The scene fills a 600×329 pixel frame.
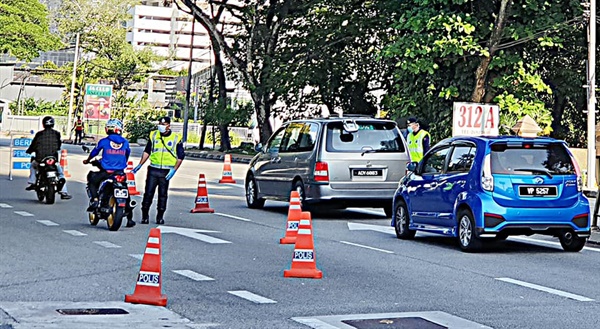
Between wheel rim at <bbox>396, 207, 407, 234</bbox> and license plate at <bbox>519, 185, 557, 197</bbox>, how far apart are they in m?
2.58

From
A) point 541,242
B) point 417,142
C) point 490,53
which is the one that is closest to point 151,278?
point 541,242

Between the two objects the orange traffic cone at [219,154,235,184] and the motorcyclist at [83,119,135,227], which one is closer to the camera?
the motorcyclist at [83,119,135,227]

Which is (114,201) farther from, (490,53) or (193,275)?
(490,53)

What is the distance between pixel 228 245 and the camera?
15.6 metres

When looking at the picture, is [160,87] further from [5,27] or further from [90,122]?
[5,27]

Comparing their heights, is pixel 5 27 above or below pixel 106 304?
above

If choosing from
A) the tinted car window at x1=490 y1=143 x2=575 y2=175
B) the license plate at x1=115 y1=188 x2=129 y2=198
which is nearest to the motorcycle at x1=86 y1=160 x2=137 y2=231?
the license plate at x1=115 y1=188 x2=129 y2=198

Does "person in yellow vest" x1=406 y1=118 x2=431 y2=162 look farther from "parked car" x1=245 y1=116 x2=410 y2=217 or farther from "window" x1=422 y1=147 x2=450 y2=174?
"window" x1=422 y1=147 x2=450 y2=174

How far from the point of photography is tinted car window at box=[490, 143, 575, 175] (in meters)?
15.0

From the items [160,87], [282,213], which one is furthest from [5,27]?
[160,87]

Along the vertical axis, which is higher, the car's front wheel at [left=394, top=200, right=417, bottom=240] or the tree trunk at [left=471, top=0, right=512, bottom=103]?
the tree trunk at [left=471, top=0, right=512, bottom=103]

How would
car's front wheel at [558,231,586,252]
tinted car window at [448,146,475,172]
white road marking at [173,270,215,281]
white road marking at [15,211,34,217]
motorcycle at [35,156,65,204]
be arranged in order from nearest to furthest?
white road marking at [173,270,215,281] → tinted car window at [448,146,475,172] → car's front wheel at [558,231,586,252] → white road marking at [15,211,34,217] → motorcycle at [35,156,65,204]

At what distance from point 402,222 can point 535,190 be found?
8.98ft

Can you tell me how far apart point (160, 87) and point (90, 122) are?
49.6 m
